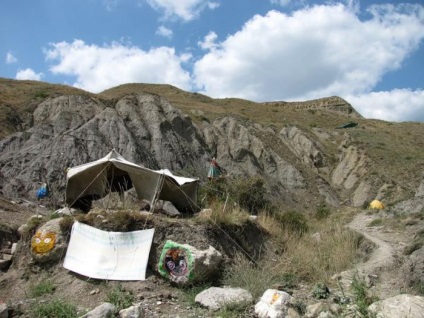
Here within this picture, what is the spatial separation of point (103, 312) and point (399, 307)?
15.0 ft

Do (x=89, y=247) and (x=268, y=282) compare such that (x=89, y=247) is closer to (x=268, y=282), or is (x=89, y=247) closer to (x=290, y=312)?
(x=268, y=282)

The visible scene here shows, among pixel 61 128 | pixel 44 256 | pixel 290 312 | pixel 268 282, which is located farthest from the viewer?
pixel 61 128

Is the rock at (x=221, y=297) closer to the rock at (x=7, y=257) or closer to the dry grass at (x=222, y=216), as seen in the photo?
the dry grass at (x=222, y=216)

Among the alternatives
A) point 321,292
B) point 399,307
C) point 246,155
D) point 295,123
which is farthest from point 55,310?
point 295,123

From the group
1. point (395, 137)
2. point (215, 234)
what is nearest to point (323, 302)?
point (215, 234)

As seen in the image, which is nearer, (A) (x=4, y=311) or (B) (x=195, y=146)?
(A) (x=4, y=311)

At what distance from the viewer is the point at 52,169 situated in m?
26.5

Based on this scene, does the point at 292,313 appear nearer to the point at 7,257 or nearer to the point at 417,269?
the point at 417,269

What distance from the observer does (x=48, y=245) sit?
10.2 metres

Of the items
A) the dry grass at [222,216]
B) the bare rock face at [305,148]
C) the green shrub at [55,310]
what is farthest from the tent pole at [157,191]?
the bare rock face at [305,148]

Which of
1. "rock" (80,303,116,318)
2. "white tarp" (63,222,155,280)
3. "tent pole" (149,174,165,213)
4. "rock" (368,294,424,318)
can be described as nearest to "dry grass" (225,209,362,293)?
"white tarp" (63,222,155,280)

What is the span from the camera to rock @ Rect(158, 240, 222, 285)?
9.57m

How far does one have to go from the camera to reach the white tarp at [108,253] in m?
9.60

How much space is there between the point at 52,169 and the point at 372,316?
23415 mm
